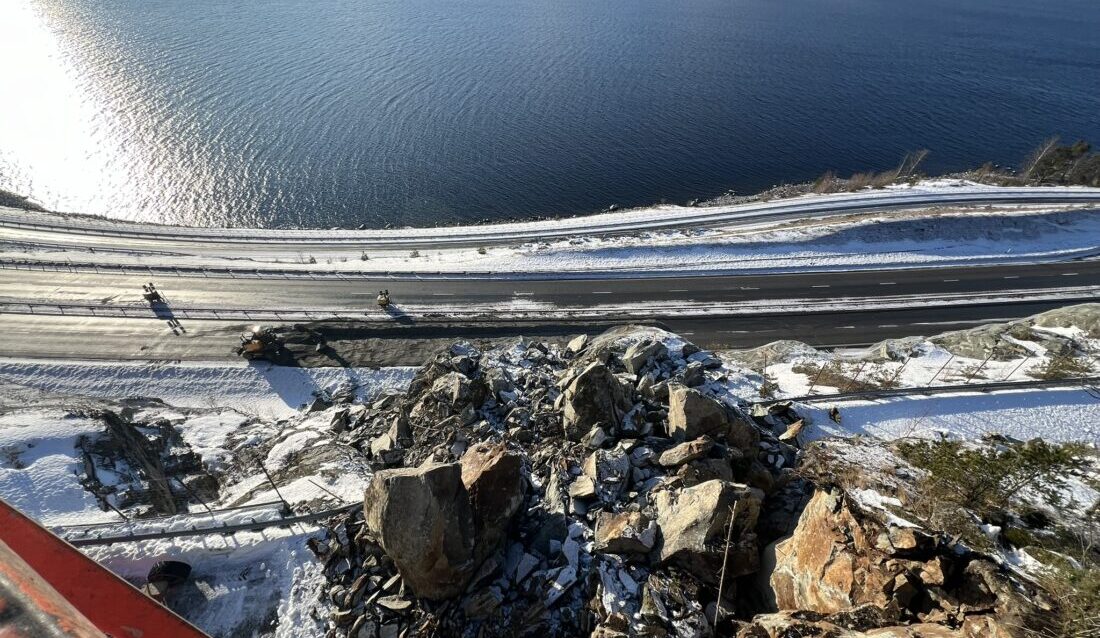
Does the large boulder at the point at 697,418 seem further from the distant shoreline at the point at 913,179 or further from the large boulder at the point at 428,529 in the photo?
the distant shoreline at the point at 913,179

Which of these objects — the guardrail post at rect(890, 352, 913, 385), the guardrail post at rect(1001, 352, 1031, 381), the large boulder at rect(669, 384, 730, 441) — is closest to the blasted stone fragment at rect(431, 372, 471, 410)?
the large boulder at rect(669, 384, 730, 441)

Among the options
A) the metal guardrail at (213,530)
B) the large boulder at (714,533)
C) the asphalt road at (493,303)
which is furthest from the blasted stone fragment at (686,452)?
the asphalt road at (493,303)

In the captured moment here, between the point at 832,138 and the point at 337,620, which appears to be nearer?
the point at 337,620

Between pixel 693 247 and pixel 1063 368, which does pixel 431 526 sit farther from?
pixel 693 247

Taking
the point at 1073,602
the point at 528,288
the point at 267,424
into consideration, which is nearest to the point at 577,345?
the point at 528,288

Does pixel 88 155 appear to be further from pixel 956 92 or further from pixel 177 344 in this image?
pixel 956 92

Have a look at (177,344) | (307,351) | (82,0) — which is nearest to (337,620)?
(307,351)

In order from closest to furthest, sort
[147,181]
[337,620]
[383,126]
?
[337,620]
[147,181]
[383,126]
